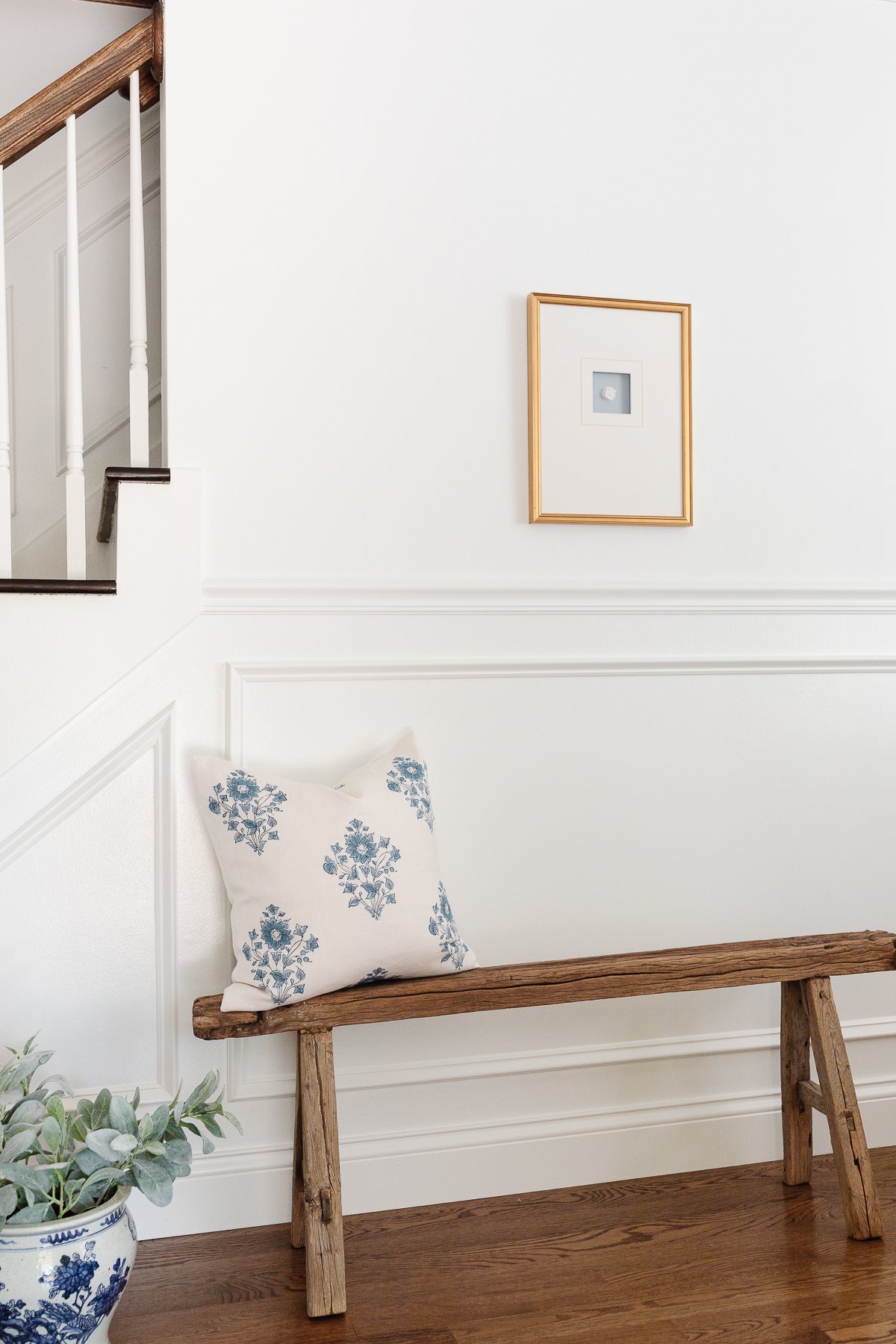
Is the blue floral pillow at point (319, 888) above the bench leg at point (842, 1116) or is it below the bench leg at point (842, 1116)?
above

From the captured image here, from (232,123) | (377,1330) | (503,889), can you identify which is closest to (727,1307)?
(377,1330)

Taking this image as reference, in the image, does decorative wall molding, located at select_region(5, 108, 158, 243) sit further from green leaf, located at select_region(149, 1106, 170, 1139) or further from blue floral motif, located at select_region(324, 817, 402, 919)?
green leaf, located at select_region(149, 1106, 170, 1139)

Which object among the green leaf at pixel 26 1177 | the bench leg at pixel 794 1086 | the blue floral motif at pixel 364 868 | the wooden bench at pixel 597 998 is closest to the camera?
the green leaf at pixel 26 1177

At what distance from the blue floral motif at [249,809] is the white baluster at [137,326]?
583 mm

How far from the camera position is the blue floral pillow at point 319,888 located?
1.61 metres

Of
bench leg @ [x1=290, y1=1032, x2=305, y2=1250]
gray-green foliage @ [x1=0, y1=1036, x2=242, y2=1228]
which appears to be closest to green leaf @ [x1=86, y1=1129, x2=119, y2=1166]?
gray-green foliage @ [x1=0, y1=1036, x2=242, y2=1228]

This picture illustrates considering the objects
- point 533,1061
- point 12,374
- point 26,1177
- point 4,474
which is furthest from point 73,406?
point 533,1061

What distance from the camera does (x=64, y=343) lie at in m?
2.15

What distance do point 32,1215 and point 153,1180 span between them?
0.15m

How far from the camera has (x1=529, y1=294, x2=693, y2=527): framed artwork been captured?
6.43ft

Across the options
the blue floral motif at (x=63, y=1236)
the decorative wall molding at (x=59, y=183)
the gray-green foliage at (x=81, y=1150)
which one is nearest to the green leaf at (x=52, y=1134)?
the gray-green foliage at (x=81, y=1150)

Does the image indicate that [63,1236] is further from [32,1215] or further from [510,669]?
[510,669]

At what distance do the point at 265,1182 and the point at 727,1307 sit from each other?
77 centimetres

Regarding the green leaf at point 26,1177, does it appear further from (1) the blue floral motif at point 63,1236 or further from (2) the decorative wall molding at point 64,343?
(2) the decorative wall molding at point 64,343
